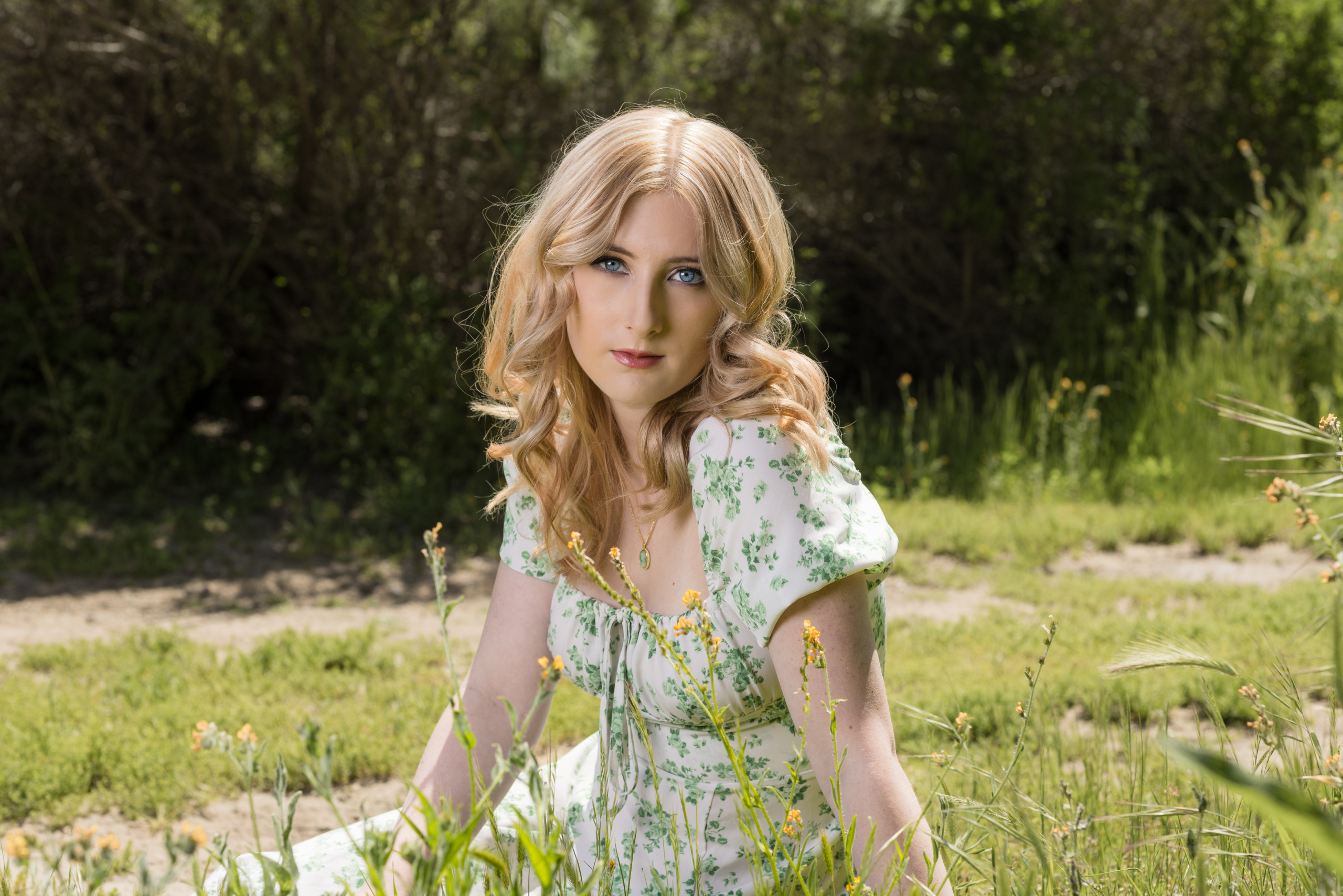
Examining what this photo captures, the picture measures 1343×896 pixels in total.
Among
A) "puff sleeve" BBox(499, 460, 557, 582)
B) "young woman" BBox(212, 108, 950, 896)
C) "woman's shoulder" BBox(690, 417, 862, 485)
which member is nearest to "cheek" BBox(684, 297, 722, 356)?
"young woman" BBox(212, 108, 950, 896)

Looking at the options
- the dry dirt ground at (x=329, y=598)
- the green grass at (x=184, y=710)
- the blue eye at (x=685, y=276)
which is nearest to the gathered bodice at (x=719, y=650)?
the blue eye at (x=685, y=276)

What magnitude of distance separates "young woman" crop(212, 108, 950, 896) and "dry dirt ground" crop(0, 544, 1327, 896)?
2.23m

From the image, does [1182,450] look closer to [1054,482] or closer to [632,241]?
[1054,482]

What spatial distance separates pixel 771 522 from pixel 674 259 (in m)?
0.44

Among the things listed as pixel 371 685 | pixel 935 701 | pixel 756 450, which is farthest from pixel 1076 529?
pixel 756 450

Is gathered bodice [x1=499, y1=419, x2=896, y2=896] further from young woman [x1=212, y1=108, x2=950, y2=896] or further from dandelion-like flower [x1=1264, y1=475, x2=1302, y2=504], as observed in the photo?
dandelion-like flower [x1=1264, y1=475, x2=1302, y2=504]

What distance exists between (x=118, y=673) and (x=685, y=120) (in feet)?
9.82

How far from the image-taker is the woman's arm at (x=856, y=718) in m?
1.49

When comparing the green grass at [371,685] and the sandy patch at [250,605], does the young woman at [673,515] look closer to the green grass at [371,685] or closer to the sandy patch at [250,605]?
the green grass at [371,685]

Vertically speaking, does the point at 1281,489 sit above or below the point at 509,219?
below

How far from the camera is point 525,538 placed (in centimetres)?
204

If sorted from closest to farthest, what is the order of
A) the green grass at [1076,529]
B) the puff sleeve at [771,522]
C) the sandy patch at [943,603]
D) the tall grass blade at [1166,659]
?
1. the tall grass blade at [1166,659]
2. the puff sleeve at [771,522]
3. the sandy patch at [943,603]
4. the green grass at [1076,529]

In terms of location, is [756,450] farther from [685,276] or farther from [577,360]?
[577,360]

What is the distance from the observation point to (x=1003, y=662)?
383cm
